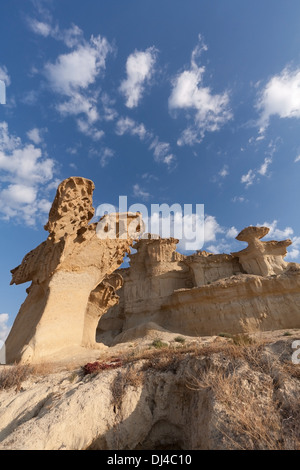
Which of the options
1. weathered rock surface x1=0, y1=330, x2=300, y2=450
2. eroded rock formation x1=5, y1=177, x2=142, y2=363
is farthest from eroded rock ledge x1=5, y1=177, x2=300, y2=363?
weathered rock surface x1=0, y1=330, x2=300, y2=450

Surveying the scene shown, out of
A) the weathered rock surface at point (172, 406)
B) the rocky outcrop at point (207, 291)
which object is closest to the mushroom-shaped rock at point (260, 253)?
the rocky outcrop at point (207, 291)

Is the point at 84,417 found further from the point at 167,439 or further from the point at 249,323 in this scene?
the point at 249,323

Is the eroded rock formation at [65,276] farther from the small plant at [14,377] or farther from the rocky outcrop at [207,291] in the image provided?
the rocky outcrop at [207,291]

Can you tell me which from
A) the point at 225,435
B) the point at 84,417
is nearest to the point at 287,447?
the point at 225,435

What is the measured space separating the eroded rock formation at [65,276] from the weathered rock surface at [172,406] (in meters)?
5.35

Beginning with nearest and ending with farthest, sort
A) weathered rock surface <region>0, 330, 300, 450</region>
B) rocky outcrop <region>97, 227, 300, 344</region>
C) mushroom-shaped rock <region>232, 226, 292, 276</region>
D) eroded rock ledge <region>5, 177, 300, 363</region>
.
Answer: weathered rock surface <region>0, 330, 300, 450</region> → eroded rock ledge <region>5, 177, 300, 363</region> → rocky outcrop <region>97, 227, 300, 344</region> → mushroom-shaped rock <region>232, 226, 292, 276</region>

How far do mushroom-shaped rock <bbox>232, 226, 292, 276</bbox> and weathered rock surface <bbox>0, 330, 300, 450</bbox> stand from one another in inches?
1048

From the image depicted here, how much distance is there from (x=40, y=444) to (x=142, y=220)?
1569cm

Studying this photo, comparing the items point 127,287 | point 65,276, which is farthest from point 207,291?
point 65,276

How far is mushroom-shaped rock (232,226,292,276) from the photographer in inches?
1169

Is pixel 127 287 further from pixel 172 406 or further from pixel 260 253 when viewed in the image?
pixel 172 406

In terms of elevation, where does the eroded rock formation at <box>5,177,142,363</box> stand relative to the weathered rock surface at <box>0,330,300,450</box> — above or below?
above

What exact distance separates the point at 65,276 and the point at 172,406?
390 inches

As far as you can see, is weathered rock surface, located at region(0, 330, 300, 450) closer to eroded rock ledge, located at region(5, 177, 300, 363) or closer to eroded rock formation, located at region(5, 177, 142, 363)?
eroded rock formation, located at region(5, 177, 142, 363)
